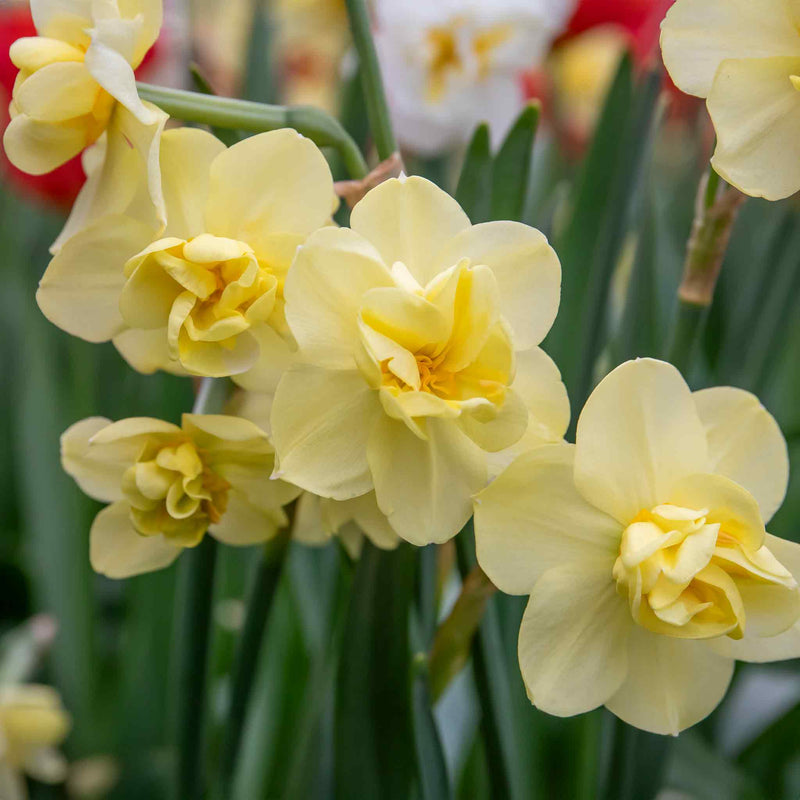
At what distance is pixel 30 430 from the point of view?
3.04ft

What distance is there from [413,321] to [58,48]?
0.66 ft

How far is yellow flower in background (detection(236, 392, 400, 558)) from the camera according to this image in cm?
38

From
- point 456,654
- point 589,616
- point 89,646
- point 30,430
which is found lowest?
point 89,646

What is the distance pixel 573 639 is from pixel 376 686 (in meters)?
0.19

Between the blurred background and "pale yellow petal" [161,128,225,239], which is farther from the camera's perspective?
the blurred background

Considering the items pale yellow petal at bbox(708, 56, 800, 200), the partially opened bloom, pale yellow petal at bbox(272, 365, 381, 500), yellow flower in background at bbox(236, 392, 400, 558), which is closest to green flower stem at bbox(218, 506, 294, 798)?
yellow flower in background at bbox(236, 392, 400, 558)

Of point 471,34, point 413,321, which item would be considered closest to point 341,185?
point 413,321

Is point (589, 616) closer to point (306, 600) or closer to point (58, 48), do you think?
point (58, 48)

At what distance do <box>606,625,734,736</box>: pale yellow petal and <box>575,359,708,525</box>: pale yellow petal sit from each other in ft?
0.18

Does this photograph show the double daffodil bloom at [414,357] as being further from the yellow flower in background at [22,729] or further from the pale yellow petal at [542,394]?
the yellow flower in background at [22,729]

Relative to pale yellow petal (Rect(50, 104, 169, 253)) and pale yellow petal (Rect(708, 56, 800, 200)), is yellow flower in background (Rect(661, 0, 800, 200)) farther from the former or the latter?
pale yellow petal (Rect(50, 104, 169, 253))

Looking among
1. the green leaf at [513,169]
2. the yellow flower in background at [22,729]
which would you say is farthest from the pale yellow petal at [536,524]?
the yellow flower in background at [22,729]

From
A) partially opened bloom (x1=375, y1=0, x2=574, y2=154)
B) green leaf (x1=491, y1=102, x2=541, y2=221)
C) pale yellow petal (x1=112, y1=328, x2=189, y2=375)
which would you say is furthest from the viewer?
partially opened bloom (x1=375, y1=0, x2=574, y2=154)

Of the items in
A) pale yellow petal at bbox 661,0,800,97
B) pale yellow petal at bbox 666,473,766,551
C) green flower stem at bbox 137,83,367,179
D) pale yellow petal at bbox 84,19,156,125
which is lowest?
pale yellow petal at bbox 666,473,766,551
